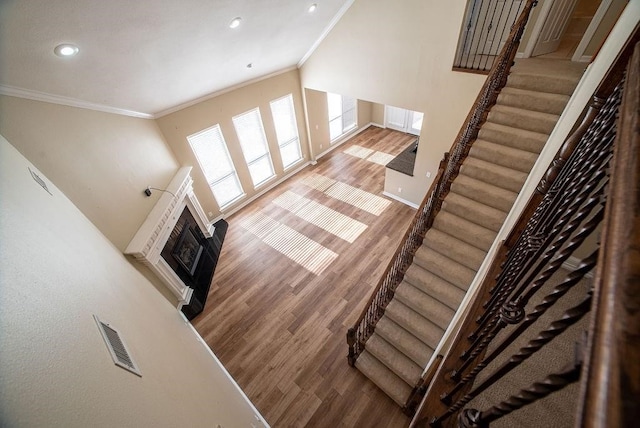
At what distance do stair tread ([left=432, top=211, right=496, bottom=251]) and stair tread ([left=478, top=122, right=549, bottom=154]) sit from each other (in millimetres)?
1173

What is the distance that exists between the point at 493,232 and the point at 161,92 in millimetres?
5546

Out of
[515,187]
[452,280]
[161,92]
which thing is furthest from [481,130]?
[161,92]

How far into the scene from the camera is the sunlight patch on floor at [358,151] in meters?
9.51

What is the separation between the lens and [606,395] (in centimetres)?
34

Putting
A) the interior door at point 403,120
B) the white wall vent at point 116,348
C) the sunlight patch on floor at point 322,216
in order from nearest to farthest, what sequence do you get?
the white wall vent at point 116,348
the sunlight patch on floor at point 322,216
the interior door at point 403,120

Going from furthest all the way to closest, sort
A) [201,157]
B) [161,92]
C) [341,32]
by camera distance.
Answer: [201,157]
[341,32]
[161,92]

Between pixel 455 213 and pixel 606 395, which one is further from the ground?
pixel 606 395

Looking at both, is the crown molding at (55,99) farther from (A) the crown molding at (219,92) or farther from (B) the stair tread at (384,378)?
(B) the stair tread at (384,378)

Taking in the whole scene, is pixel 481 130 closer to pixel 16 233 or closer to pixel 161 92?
pixel 16 233

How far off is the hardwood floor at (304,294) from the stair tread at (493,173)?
2677 millimetres

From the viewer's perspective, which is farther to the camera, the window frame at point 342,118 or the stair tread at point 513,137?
the window frame at point 342,118

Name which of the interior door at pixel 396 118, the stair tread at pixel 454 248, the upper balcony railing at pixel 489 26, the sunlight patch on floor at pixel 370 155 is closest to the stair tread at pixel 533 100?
the upper balcony railing at pixel 489 26

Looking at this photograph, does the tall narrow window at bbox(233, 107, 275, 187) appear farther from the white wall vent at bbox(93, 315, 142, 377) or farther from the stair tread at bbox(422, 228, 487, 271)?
the white wall vent at bbox(93, 315, 142, 377)

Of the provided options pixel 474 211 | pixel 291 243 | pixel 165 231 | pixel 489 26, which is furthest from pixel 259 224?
pixel 489 26
